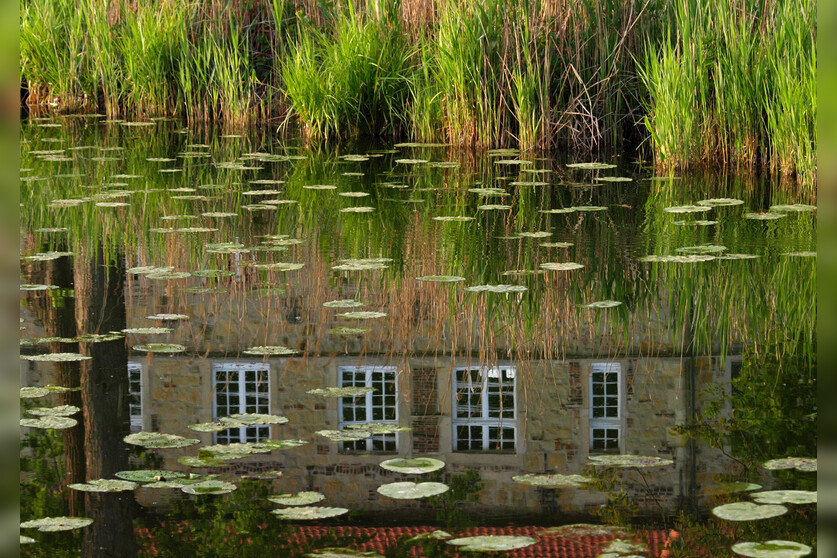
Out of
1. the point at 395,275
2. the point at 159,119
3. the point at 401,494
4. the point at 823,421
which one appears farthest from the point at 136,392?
the point at 159,119

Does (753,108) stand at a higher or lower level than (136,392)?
higher

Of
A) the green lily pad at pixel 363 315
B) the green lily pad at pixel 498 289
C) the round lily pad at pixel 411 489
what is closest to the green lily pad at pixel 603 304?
the green lily pad at pixel 498 289

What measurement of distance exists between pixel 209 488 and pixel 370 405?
3.15 feet

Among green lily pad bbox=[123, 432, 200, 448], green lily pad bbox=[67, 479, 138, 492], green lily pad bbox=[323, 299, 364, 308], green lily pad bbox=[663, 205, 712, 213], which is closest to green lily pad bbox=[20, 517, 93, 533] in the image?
green lily pad bbox=[67, 479, 138, 492]

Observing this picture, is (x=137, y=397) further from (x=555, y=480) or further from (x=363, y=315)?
(x=555, y=480)

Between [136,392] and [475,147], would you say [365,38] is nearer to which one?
[475,147]

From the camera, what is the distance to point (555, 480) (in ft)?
11.4

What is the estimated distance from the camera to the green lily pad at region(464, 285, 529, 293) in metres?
5.46

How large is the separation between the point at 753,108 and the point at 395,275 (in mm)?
4415

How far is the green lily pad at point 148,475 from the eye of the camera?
348 centimetres

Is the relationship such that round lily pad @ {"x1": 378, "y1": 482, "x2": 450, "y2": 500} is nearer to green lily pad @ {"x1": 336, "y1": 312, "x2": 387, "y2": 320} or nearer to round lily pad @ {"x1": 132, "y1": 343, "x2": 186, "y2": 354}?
round lily pad @ {"x1": 132, "y1": 343, "x2": 186, "y2": 354}

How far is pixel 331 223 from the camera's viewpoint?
7.44 meters

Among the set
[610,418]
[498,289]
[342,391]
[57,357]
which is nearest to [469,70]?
[498,289]

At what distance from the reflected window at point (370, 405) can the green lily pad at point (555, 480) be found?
1.75 ft
